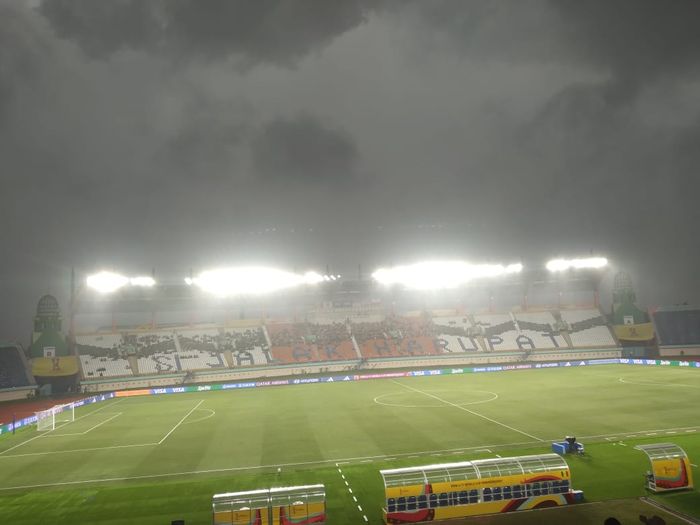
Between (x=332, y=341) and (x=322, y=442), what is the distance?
43632 millimetres

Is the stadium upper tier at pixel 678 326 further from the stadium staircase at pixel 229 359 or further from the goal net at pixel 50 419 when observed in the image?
the goal net at pixel 50 419

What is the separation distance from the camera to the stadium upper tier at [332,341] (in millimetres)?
62750

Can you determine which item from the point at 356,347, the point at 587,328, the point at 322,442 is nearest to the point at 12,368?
the point at 356,347

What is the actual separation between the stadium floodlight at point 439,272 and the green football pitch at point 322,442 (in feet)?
100.0

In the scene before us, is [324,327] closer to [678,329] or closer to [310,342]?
[310,342]

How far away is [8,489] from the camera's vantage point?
69.2ft

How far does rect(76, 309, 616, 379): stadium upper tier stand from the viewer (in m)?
62.8

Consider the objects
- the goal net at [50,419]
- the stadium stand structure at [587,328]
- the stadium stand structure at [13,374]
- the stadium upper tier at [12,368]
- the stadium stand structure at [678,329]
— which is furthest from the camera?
the stadium stand structure at [587,328]

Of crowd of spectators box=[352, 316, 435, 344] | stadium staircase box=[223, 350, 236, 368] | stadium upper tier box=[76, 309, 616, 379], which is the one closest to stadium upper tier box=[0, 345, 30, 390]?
stadium upper tier box=[76, 309, 616, 379]

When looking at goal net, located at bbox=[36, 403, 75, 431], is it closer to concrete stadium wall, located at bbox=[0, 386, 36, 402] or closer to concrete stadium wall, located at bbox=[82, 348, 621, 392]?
concrete stadium wall, located at bbox=[0, 386, 36, 402]

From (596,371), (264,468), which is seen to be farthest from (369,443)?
(596,371)

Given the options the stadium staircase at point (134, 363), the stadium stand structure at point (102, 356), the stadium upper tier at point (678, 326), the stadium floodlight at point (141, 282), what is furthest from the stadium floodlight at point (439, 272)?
the stadium stand structure at point (102, 356)

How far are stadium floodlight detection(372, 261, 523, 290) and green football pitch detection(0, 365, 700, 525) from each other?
30466mm

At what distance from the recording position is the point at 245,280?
233 feet
